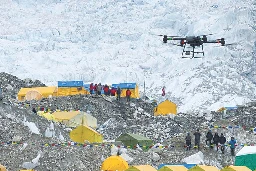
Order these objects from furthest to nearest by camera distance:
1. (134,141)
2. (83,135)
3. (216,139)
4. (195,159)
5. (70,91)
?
1. (70,91)
2. (83,135)
3. (134,141)
4. (216,139)
5. (195,159)

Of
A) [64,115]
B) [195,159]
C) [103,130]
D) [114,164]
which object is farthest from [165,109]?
[114,164]

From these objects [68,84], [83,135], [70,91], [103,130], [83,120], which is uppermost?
[83,135]

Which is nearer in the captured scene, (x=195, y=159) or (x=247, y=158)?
(x=247, y=158)

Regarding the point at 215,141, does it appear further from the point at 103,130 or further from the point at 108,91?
the point at 108,91

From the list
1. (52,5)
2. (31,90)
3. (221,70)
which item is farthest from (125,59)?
(31,90)

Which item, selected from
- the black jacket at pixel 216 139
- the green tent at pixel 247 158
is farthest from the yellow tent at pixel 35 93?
the green tent at pixel 247 158

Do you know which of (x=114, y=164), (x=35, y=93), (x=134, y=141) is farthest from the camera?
(x=35, y=93)

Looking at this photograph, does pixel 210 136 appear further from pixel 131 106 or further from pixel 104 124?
pixel 131 106
